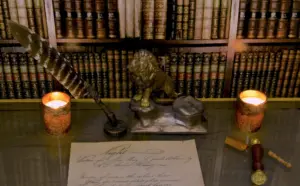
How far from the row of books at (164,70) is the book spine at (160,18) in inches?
4.6

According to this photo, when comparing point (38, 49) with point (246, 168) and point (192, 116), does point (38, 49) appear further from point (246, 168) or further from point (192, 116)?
point (246, 168)

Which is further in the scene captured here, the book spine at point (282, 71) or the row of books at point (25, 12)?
the book spine at point (282, 71)

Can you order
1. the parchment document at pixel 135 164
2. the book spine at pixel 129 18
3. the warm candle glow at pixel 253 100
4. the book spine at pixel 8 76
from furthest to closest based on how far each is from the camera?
1. the book spine at pixel 8 76
2. the book spine at pixel 129 18
3. the warm candle glow at pixel 253 100
4. the parchment document at pixel 135 164

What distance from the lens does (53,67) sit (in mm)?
1018

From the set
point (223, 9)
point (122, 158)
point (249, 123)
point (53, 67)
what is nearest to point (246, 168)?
point (249, 123)

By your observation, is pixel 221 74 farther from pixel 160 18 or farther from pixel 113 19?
pixel 113 19

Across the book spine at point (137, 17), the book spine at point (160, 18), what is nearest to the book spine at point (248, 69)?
the book spine at point (160, 18)

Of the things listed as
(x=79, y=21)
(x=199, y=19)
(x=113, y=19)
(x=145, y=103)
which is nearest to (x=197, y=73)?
(x=199, y=19)

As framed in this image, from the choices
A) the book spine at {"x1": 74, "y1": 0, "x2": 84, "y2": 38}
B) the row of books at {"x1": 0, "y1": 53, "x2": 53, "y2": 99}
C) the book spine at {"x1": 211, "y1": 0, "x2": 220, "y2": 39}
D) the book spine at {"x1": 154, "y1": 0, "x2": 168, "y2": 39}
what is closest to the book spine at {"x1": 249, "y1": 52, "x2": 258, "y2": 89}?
→ the book spine at {"x1": 211, "y1": 0, "x2": 220, "y2": 39}

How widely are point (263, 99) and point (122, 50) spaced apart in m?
0.80

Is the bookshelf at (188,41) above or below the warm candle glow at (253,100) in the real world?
above

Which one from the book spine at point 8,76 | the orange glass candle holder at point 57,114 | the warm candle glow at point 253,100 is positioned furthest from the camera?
the book spine at point 8,76

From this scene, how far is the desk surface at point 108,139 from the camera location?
101 centimetres

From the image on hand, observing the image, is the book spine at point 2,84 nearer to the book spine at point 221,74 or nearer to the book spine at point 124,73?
the book spine at point 124,73
